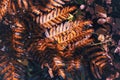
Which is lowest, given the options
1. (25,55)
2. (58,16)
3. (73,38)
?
(25,55)

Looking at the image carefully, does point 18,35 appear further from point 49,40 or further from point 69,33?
point 69,33

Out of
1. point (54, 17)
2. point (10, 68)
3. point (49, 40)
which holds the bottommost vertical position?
point (10, 68)

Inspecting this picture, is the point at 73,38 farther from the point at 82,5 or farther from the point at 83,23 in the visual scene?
the point at 82,5

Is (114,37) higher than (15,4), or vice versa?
(15,4)

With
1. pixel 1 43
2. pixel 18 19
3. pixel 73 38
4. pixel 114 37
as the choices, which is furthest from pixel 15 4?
pixel 114 37

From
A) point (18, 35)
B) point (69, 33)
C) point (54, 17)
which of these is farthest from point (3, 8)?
point (69, 33)

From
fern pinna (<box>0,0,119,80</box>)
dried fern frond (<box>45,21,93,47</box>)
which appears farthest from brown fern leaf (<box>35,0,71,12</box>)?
dried fern frond (<box>45,21,93,47</box>)
